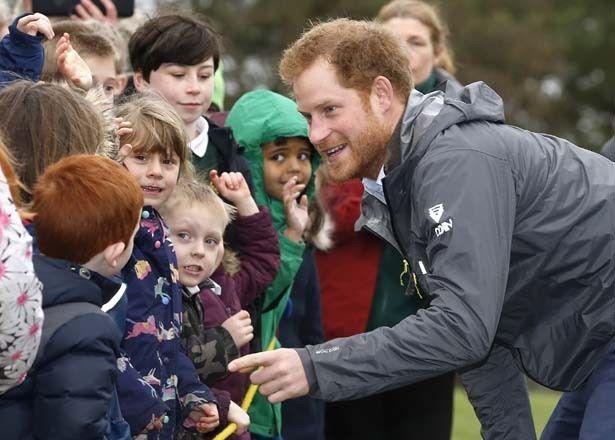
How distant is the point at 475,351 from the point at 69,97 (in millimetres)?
1672

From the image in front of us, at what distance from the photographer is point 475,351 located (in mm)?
4719

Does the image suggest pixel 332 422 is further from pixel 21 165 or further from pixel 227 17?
pixel 227 17

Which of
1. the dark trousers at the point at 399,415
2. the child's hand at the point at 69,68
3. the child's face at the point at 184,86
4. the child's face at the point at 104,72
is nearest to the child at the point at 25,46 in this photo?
the child's hand at the point at 69,68

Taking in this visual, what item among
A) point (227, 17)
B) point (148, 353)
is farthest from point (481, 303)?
point (227, 17)

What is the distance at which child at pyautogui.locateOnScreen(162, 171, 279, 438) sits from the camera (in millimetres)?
5586

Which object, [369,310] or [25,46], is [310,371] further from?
[369,310]

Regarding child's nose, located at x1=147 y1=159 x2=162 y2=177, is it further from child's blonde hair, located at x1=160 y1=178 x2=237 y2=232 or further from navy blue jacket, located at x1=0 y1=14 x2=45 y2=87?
navy blue jacket, located at x1=0 y1=14 x2=45 y2=87

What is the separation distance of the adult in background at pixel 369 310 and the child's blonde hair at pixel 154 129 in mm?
1946

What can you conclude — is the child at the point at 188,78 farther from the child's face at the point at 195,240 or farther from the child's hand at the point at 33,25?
the child's hand at the point at 33,25

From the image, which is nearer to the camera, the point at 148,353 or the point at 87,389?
the point at 87,389

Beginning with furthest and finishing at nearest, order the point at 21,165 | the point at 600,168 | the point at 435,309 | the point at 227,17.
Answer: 1. the point at 227,17
2. the point at 600,168
3. the point at 435,309
4. the point at 21,165

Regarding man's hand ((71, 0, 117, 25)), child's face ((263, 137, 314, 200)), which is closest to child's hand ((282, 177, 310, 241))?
child's face ((263, 137, 314, 200))

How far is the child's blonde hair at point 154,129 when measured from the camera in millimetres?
5465

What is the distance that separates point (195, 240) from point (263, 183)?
4.21 ft
